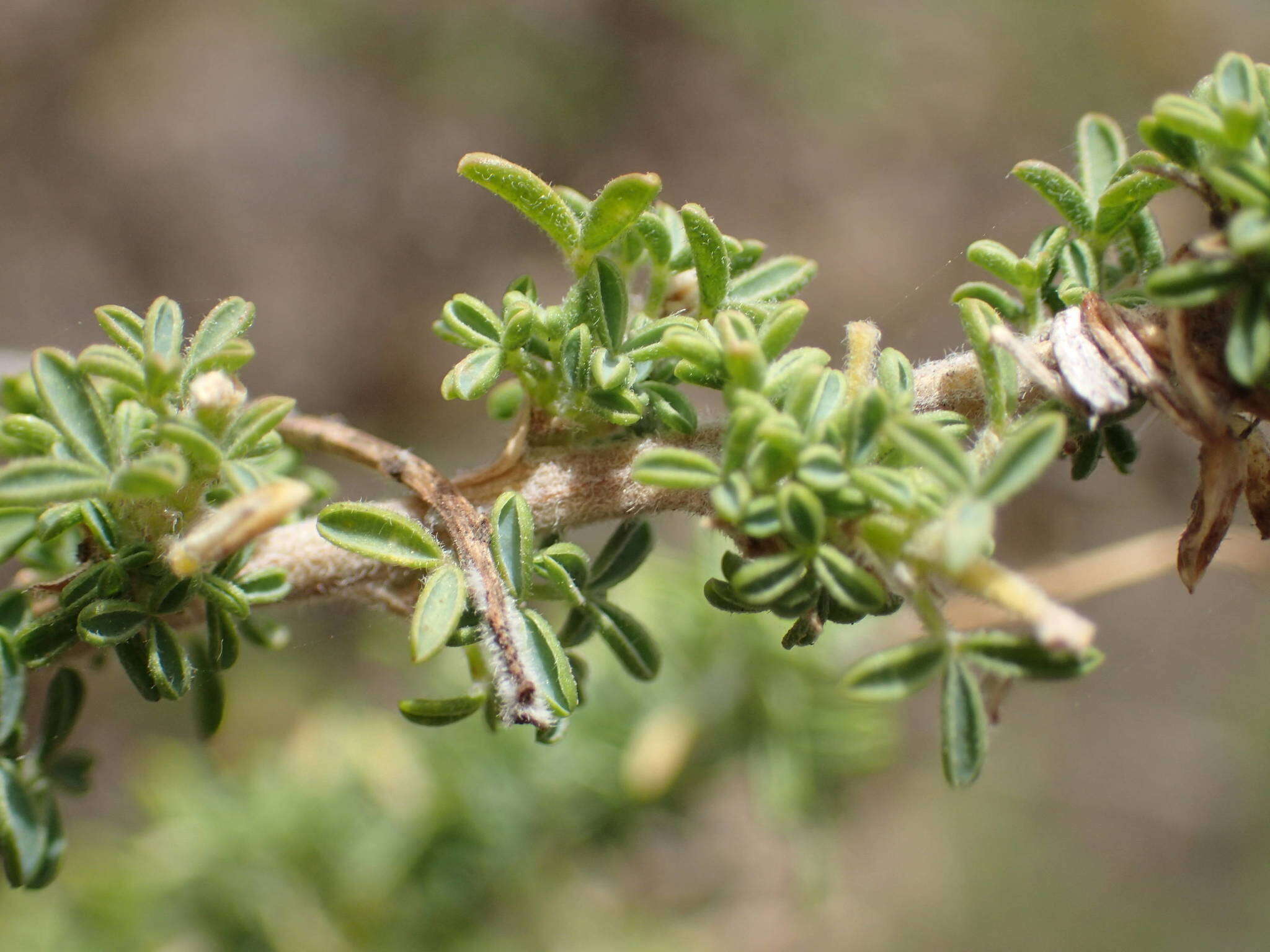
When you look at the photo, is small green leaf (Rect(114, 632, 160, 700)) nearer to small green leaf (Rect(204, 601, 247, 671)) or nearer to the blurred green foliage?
small green leaf (Rect(204, 601, 247, 671))

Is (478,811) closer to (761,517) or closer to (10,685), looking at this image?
(10,685)

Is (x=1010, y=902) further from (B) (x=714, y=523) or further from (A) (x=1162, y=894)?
(B) (x=714, y=523)

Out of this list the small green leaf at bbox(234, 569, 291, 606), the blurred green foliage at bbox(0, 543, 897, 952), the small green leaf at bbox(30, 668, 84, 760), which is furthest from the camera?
the blurred green foliage at bbox(0, 543, 897, 952)

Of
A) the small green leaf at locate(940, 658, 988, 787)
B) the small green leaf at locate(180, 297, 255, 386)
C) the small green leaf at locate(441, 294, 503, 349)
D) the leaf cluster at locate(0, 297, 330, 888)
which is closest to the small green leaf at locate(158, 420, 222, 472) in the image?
the leaf cluster at locate(0, 297, 330, 888)

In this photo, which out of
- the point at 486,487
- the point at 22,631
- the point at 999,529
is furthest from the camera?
the point at 999,529

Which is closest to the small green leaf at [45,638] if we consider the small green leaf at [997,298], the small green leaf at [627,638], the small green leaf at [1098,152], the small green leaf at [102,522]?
the small green leaf at [102,522]

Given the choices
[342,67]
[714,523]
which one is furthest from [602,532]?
[714,523]
